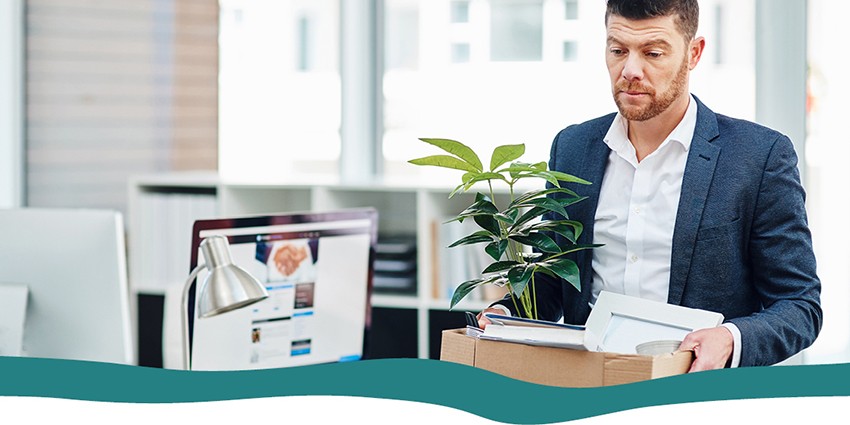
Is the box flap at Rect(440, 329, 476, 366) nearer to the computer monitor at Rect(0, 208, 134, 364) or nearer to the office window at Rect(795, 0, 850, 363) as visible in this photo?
the computer monitor at Rect(0, 208, 134, 364)

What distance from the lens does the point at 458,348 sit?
1422mm

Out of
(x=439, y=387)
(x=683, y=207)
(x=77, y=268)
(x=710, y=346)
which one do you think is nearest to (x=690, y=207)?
(x=683, y=207)

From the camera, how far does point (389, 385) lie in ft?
4.17

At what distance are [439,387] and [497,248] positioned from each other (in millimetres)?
337

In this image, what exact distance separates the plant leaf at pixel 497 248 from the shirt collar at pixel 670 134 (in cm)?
40

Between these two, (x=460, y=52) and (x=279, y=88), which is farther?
(x=279, y=88)

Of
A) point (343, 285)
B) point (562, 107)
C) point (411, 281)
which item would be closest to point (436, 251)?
point (411, 281)

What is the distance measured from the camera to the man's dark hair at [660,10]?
160cm

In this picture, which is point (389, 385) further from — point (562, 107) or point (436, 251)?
point (562, 107)

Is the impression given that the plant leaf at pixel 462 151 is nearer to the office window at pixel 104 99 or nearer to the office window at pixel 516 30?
the office window at pixel 516 30

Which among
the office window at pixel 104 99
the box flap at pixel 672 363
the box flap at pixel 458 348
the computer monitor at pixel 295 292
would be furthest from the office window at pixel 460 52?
the box flap at pixel 672 363

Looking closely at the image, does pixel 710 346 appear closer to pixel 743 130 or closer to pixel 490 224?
pixel 490 224

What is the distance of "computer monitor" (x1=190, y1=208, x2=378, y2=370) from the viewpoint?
1992mm

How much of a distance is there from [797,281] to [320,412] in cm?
87
